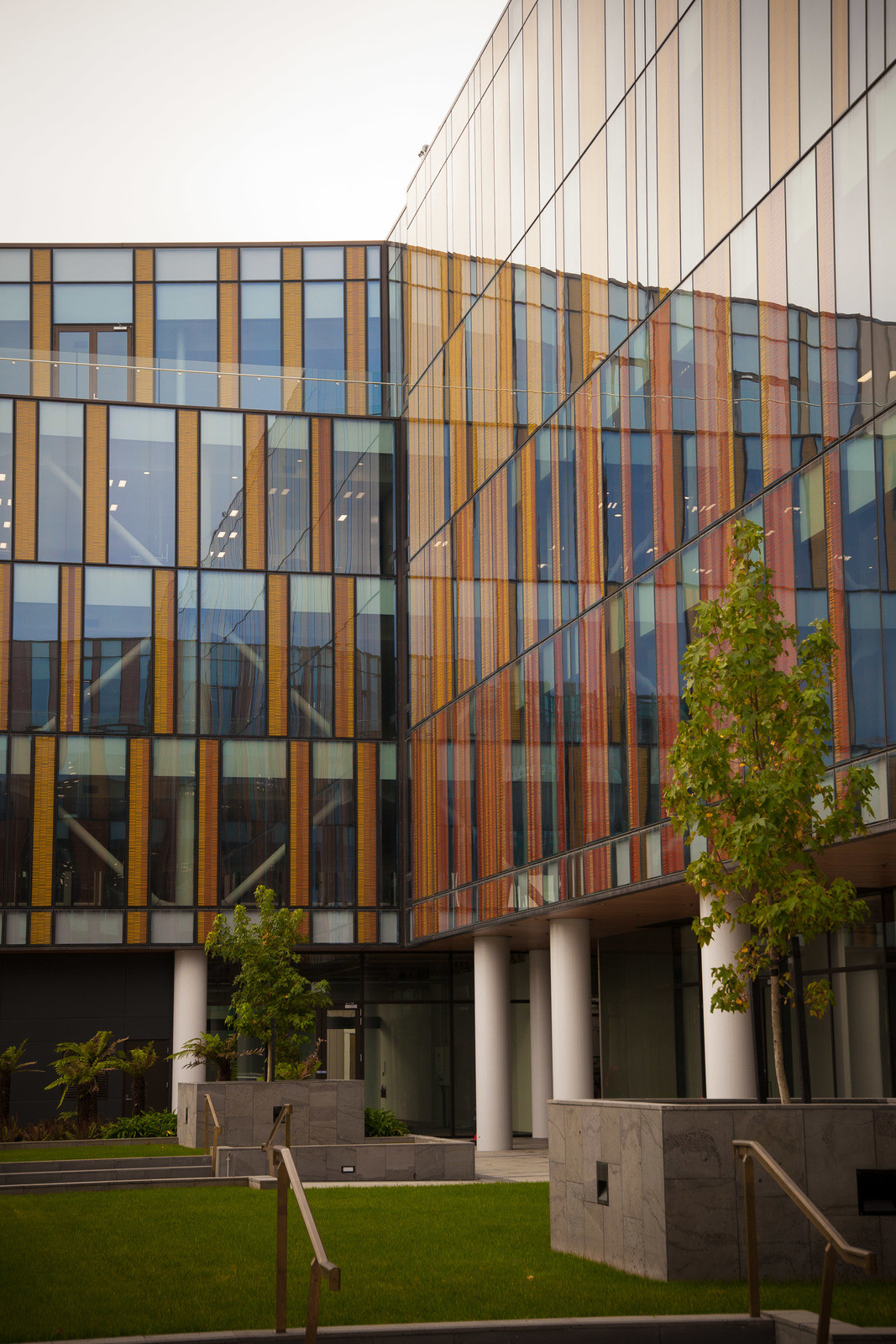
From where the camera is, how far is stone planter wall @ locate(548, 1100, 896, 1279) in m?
11.1

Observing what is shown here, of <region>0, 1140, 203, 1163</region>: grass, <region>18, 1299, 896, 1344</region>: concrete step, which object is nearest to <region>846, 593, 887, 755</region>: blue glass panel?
<region>18, 1299, 896, 1344</region>: concrete step

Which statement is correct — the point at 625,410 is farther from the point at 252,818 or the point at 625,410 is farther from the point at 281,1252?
the point at 281,1252

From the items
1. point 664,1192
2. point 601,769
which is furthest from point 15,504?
point 664,1192

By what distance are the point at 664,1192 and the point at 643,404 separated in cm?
1554

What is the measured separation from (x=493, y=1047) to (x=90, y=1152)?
31.1 ft

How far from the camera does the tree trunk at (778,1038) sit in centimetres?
1232

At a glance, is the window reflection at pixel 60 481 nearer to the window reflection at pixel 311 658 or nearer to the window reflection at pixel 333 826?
the window reflection at pixel 311 658

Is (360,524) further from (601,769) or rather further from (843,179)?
(843,179)

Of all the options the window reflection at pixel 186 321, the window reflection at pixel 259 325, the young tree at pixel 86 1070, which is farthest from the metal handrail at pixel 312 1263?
the window reflection at pixel 186 321

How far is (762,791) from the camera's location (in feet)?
42.1

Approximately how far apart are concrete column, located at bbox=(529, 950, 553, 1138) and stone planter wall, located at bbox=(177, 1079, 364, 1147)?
10.1 metres

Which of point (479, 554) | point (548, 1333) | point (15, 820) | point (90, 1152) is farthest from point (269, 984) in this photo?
Answer: point (548, 1333)

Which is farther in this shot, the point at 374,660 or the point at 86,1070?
the point at 374,660

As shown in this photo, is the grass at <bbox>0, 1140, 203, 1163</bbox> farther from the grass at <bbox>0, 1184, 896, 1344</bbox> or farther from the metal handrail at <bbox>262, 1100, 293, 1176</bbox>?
the grass at <bbox>0, 1184, 896, 1344</bbox>
